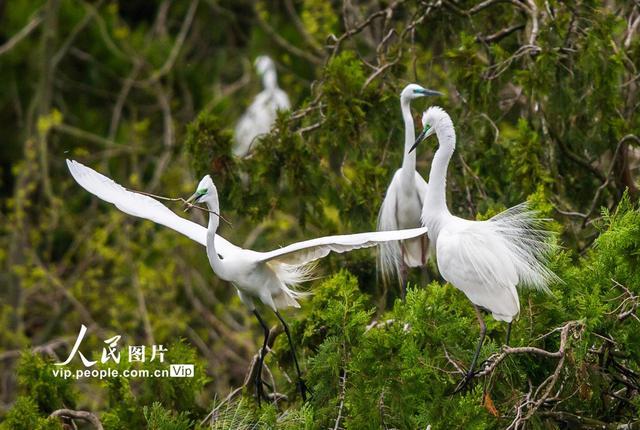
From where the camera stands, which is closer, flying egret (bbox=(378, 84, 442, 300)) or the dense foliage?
the dense foliage

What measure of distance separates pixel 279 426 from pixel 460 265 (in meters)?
0.90

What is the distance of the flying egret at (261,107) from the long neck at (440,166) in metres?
5.05

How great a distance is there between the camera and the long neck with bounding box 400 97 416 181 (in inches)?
208

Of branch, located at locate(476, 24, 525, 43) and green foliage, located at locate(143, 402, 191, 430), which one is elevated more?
branch, located at locate(476, 24, 525, 43)

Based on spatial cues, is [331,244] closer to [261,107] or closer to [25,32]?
[25,32]

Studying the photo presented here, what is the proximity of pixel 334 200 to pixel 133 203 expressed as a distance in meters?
1.17

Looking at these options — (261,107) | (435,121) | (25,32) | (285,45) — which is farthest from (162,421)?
(261,107)

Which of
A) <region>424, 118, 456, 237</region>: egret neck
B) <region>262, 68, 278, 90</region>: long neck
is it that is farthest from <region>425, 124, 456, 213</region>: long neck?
<region>262, 68, 278, 90</region>: long neck

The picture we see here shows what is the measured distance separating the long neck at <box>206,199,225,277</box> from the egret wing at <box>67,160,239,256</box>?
0.54 ft

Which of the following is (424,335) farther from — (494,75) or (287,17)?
(287,17)

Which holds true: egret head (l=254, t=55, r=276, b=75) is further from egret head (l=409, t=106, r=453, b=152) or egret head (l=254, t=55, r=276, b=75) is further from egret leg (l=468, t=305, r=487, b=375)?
egret leg (l=468, t=305, r=487, b=375)

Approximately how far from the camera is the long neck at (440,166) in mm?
4586

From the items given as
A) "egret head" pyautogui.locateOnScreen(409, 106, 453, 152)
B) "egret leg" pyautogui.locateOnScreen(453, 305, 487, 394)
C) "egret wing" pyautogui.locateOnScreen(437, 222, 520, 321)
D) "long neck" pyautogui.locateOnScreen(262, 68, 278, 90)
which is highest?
"egret head" pyautogui.locateOnScreen(409, 106, 453, 152)

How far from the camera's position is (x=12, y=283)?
835cm
